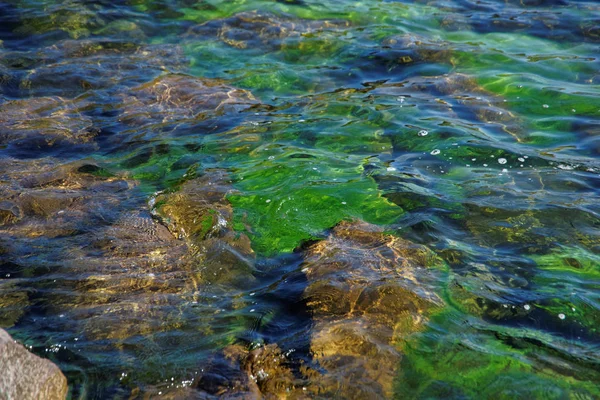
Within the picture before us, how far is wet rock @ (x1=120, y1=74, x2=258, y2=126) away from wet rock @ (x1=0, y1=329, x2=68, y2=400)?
464 centimetres

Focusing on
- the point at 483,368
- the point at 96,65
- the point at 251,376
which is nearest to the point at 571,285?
the point at 483,368

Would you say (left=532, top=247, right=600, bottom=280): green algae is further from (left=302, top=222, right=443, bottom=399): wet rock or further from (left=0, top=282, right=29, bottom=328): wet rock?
(left=0, top=282, right=29, bottom=328): wet rock

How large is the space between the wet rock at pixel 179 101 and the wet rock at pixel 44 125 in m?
0.61

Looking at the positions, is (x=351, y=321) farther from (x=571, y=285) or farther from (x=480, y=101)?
(x=480, y=101)

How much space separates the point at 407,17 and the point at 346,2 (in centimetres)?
144

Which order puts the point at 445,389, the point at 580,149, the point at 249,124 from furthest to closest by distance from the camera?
the point at 249,124 < the point at 580,149 < the point at 445,389

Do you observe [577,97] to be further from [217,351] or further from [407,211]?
[217,351]

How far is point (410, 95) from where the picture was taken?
865cm

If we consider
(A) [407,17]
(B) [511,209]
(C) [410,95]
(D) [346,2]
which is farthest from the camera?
(D) [346,2]

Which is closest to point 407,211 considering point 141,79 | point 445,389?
point 445,389

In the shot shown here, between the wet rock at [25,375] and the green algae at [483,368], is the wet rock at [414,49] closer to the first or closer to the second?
the green algae at [483,368]

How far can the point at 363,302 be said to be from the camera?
465cm

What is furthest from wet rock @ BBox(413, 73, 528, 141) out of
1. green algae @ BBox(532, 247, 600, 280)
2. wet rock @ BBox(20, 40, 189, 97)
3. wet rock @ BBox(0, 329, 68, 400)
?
wet rock @ BBox(0, 329, 68, 400)

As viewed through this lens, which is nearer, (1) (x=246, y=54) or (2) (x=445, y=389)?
(2) (x=445, y=389)
